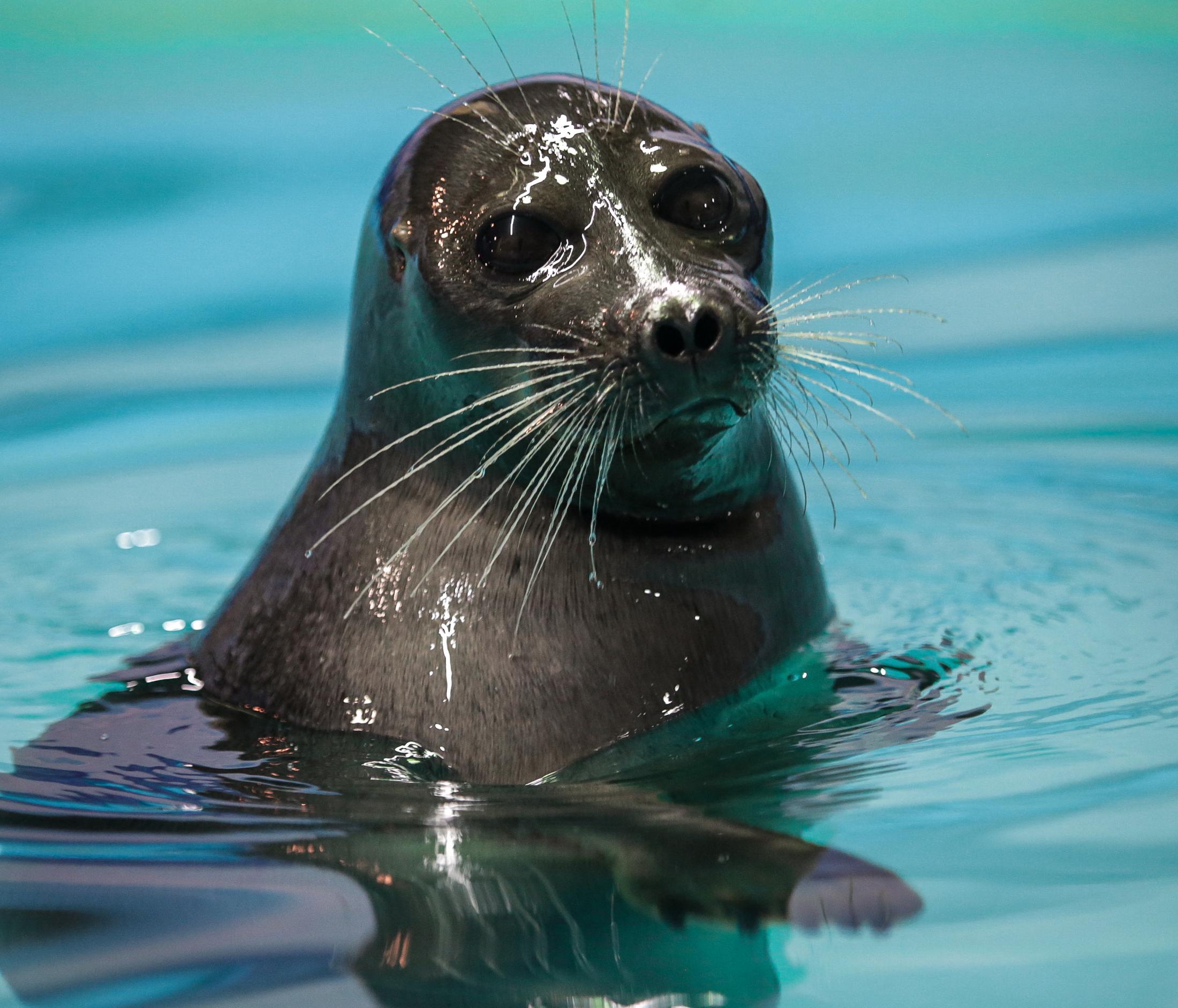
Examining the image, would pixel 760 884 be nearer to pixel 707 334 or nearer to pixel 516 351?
pixel 707 334

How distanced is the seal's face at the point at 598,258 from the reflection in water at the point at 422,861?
59 centimetres

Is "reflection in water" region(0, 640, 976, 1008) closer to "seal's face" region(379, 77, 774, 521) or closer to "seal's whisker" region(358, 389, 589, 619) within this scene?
"seal's whisker" region(358, 389, 589, 619)

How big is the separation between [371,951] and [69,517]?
3980mm

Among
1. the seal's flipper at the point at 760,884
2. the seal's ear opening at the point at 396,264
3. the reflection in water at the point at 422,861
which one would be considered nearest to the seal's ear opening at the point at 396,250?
the seal's ear opening at the point at 396,264

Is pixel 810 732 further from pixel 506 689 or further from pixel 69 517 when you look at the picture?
pixel 69 517

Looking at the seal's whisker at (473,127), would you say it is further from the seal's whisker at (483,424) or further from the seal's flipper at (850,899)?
the seal's flipper at (850,899)

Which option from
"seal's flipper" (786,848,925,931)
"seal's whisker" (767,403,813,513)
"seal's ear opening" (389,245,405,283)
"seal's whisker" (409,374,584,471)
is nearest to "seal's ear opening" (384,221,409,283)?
"seal's ear opening" (389,245,405,283)

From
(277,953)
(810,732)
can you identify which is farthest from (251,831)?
(810,732)

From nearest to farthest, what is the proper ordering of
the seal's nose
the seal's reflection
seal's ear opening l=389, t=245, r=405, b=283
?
the seal's reflection
the seal's nose
seal's ear opening l=389, t=245, r=405, b=283

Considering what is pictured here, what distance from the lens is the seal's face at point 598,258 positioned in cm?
301

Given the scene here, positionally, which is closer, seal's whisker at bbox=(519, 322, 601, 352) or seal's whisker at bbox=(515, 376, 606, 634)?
seal's whisker at bbox=(519, 322, 601, 352)

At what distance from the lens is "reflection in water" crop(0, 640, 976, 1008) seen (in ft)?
8.57

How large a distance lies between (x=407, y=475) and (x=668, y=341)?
637mm

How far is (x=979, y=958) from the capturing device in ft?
8.36
